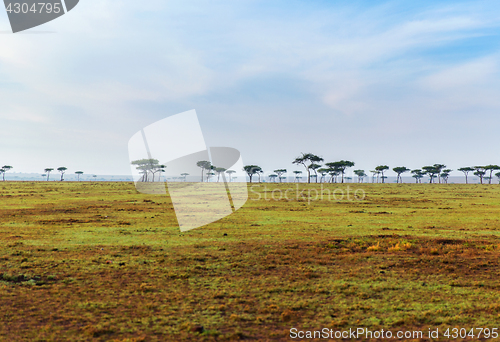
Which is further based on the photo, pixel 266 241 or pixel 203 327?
pixel 266 241

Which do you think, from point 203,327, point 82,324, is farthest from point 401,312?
point 82,324

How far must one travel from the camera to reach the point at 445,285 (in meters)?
10.8

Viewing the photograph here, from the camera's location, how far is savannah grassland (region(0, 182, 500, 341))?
779 centimetres

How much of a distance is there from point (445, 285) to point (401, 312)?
135 inches

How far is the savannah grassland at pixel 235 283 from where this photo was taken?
779 cm

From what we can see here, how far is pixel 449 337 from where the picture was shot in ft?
23.9

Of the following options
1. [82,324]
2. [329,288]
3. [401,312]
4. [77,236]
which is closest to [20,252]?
[77,236]

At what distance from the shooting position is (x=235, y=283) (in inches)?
427

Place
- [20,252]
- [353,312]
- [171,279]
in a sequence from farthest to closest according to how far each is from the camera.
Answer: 1. [20,252]
2. [171,279]
3. [353,312]

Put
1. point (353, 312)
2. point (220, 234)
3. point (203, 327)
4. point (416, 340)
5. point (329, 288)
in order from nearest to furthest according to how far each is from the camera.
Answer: point (416, 340) → point (203, 327) → point (353, 312) → point (329, 288) → point (220, 234)

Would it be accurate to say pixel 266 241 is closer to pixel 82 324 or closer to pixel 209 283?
pixel 209 283

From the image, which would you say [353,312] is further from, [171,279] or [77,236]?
[77,236]

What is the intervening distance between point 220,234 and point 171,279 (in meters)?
9.35

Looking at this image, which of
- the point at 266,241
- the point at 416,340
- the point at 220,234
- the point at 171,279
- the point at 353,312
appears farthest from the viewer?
the point at 220,234
